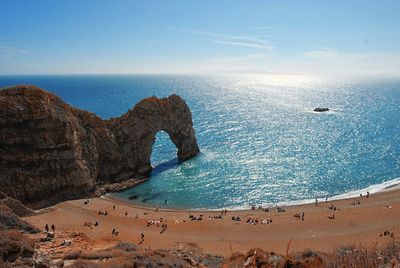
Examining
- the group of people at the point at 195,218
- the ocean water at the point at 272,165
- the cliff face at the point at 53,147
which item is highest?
the cliff face at the point at 53,147

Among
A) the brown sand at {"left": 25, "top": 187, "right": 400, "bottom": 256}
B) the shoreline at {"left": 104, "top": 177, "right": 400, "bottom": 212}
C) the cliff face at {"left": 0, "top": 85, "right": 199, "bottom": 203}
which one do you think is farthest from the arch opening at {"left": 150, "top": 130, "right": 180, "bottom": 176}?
the brown sand at {"left": 25, "top": 187, "right": 400, "bottom": 256}

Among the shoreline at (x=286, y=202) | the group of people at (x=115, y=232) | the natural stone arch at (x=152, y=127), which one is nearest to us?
the group of people at (x=115, y=232)

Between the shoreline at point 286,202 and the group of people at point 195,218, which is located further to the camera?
the shoreline at point 286,202

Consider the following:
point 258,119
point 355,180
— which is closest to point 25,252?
point 355,180

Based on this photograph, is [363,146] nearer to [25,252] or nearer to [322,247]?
[322,247]

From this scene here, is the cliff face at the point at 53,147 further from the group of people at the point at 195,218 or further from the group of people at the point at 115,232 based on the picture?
the group of people at the point at 195,218

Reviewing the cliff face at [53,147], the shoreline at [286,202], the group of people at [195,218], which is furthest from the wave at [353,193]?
the cliff face at [53,147]
